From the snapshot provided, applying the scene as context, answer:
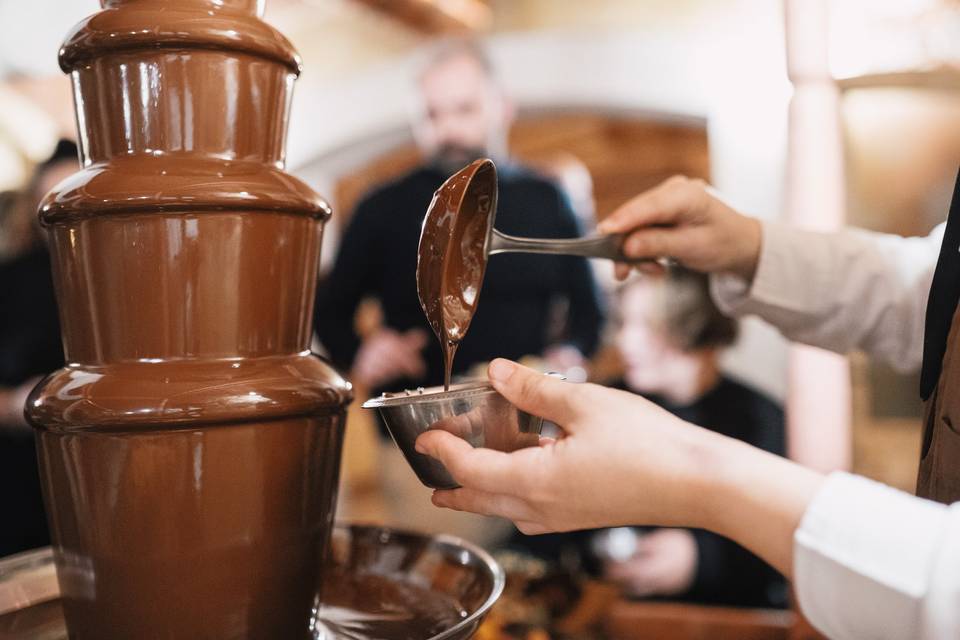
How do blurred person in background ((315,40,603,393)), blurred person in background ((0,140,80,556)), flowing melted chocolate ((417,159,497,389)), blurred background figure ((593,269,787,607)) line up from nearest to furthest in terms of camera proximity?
flowing melted chocolate ((417,159,497,389)), blurred person in background ((0,140,80,556)), blurred background figure ((593,269,787,607)), blurred person in background ((315,40,603,393))

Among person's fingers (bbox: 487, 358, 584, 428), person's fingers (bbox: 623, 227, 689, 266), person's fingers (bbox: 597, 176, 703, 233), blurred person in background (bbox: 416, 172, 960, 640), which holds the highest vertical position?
person's fingers (bbox: 597, 176, 703, 233)

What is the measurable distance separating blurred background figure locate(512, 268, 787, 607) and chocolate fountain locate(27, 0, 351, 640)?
1.68m

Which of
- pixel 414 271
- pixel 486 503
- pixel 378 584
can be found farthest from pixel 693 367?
pixel 486 503

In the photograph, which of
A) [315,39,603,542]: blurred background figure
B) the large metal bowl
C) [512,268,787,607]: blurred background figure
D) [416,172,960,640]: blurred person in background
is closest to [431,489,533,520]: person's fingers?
[416,172,960,640]: blurred person in background

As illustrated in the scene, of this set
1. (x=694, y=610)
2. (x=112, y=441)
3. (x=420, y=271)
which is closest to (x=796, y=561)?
(x=420, y=271)

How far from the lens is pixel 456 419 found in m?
0.83

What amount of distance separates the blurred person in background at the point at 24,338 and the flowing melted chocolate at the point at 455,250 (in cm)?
178

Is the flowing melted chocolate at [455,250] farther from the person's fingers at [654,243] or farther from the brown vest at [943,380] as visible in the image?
the brown vest at [943,380]

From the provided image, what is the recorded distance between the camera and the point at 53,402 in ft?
2.76

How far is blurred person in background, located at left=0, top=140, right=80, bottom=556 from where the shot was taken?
2.36 m

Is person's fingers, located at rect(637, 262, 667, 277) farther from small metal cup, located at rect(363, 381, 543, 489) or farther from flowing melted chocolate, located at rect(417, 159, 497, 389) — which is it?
small metal cup, located at rect(363, 381, 543, 489)

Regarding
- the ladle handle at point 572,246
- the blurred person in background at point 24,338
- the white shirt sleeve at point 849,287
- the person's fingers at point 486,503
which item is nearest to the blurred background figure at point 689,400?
the white shirt sleeve at point 849,287

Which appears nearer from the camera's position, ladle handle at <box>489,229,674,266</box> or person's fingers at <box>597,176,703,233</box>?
ladle handle at <box>489,229,674,266</box>

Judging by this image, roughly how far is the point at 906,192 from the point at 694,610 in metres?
1.60
